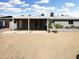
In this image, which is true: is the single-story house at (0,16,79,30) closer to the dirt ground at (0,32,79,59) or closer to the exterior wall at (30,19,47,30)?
the exterior wall at (30,19,47,30)

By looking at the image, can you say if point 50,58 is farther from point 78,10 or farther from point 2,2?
point 2,2

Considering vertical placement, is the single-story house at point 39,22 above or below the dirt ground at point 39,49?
above

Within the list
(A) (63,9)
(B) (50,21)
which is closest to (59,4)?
(A) (63,9)

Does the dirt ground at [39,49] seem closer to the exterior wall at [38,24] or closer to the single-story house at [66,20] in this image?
the single-story house at [66,20]

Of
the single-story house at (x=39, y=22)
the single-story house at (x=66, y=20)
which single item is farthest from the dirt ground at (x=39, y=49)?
the single-story house at (x=39, y=22)

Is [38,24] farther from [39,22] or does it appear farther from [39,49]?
[39,49]

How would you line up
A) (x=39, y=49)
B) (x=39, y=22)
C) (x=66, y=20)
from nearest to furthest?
(x=39, y=49) < (x=66, y=20) < (x=39, y=22)

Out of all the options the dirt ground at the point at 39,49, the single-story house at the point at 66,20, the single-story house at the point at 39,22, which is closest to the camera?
the dirt ground at the point at 39,49

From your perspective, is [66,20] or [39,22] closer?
[66,20]

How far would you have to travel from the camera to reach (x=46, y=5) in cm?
5797

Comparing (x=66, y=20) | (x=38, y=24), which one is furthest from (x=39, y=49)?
(x=66, y=20)

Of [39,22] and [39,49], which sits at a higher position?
[39,22]

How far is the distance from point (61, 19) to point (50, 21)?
89.2 inches

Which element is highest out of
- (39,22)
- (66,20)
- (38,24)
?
(66,20)
